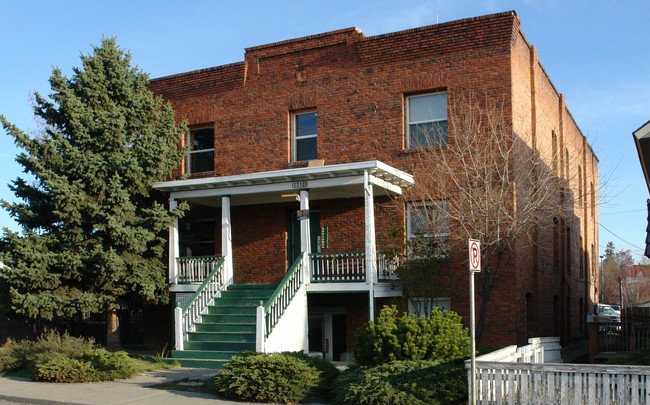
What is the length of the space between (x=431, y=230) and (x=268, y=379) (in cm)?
672

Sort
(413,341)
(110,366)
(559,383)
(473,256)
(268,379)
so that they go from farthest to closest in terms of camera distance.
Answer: (110,366)
(268,379)
(413,341)
(473,256)
(559,383)

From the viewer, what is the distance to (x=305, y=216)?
56.9ft

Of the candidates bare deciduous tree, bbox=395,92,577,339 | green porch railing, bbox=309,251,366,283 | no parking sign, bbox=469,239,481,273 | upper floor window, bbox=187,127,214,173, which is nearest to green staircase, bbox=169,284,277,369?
green porch railing, bbox=309,251,366,283

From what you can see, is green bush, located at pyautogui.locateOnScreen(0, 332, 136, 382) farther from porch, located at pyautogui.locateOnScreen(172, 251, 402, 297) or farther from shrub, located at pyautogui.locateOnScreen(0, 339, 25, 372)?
porch, located at pyautogui.locateOnScreen(172, 251, 402, 297)

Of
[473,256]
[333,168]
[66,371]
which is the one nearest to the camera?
[473,256]

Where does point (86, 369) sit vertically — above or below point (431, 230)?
below

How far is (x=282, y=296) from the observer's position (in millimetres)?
16344

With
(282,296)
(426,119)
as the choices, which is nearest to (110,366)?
(282,296)

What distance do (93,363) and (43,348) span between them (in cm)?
190

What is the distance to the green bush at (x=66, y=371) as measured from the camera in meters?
13.9

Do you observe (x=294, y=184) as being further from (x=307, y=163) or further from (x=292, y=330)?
(x=292, y=330)

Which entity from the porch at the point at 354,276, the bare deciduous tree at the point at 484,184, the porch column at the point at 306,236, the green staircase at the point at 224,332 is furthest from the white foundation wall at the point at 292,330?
the bare deciduous tree at the point at 484,184

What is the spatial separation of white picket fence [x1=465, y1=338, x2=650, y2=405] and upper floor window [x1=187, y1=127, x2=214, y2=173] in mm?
12943

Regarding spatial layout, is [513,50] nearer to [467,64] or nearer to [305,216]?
[467,64]
